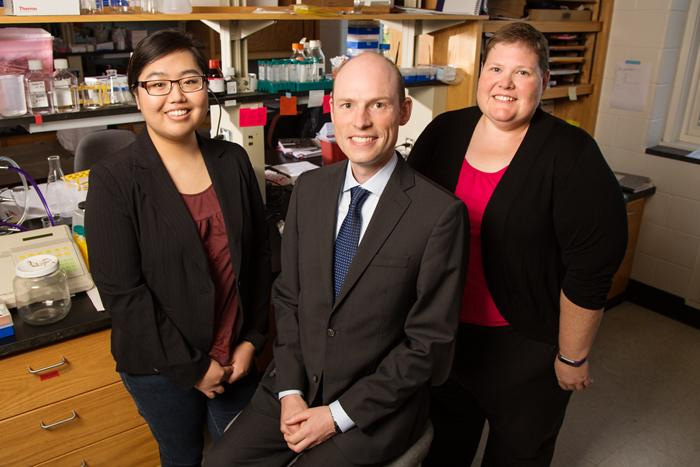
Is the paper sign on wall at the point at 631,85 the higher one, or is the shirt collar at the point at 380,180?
the paper sign on wall at the point at 631,85

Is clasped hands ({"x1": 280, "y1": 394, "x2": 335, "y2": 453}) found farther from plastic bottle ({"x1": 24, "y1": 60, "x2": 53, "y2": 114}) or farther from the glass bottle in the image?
the glass bottle

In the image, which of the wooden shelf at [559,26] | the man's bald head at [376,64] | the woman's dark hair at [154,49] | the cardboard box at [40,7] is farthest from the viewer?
the wooden shelf at [559,26]

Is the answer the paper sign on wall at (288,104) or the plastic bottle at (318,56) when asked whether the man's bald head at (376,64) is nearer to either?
the paper sign on wall at (288,104)

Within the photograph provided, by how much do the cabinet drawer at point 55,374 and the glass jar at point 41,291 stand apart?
0.30ft

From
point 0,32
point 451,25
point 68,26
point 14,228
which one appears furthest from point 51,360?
point 68,26

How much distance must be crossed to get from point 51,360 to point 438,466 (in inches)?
49.4

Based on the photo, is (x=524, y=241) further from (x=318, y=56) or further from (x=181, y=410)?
(x=318, y=56)

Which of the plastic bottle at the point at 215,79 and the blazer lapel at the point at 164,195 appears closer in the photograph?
the blazer lapel at the point at 164,195

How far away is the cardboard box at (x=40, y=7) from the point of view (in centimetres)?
169

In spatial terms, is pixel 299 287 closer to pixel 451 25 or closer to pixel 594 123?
pixel 451 25

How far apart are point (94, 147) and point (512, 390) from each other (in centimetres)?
235

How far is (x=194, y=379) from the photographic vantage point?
61.7 inches

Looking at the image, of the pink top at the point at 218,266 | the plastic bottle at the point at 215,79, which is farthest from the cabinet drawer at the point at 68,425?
the plastic bottle at the point at 215,79

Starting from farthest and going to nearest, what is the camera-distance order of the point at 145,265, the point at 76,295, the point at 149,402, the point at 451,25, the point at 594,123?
the point at 594,123
the point at 451,25
the point at 76,295
the point at 149,402
the point at 145,265
